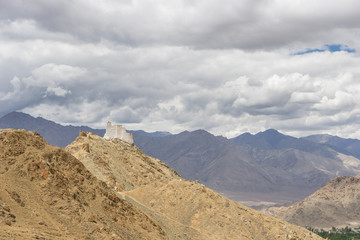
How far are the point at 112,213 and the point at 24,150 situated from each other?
1422 centimetres

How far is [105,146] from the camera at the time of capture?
121812 mm

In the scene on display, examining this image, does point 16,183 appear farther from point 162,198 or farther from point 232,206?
point 232,206

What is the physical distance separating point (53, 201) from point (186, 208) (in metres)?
40.8

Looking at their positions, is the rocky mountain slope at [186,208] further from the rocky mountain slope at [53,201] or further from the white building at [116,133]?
the white building at [116,133]

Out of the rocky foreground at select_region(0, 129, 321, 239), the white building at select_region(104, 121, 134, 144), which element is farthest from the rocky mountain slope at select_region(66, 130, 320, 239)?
the white building at select_region(104, 121, 134, 144)

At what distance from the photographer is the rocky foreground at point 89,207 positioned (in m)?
47.2

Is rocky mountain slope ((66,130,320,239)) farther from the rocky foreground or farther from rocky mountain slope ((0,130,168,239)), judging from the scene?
rocky mountain slope ((0,130,168,239))

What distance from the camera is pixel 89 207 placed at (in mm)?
55250

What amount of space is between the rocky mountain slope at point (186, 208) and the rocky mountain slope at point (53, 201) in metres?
14.2

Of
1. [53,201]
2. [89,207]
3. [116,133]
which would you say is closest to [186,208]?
[89,207]

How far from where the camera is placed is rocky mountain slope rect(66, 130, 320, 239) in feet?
263

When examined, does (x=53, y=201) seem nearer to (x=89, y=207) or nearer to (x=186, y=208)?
(x=89, y=207)

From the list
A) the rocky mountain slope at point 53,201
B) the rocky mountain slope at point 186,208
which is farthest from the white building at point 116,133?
the rocky mountain slope at point 53,201

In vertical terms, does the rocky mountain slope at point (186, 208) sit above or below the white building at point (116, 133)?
below
